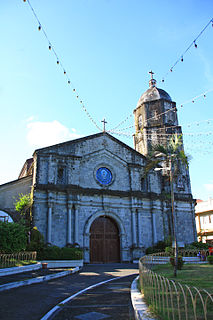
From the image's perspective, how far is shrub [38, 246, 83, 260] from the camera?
1919cm

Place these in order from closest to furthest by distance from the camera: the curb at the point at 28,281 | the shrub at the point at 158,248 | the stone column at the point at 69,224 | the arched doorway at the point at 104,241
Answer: the curb at the point at 28,281
the stone column at the point at 69,224
the arched doorway at the point at 104,241
the shrub at the point at 158,248

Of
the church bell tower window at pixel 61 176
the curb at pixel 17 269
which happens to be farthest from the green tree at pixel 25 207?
the curb at pixel 17 269

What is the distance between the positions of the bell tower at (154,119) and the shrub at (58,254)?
1355 centimetres

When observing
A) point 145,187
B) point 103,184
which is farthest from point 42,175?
Answer: point 145,187

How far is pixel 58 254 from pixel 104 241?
542cm

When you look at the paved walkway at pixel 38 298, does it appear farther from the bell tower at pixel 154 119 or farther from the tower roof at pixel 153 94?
the tower roof at pixel 153 94

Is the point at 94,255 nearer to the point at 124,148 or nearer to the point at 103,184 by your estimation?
the point at 103,184

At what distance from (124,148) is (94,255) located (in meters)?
10.2

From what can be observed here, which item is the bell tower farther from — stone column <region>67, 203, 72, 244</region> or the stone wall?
the stone wall

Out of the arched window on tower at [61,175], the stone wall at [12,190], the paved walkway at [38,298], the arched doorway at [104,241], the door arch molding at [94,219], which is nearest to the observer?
the paved walkway at [38,298]

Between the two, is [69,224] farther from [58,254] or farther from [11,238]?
[11,238]

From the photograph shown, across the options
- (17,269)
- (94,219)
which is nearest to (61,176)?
(94,219)

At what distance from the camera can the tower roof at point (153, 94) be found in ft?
100

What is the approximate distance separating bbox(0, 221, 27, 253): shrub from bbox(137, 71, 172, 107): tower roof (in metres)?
19.9
